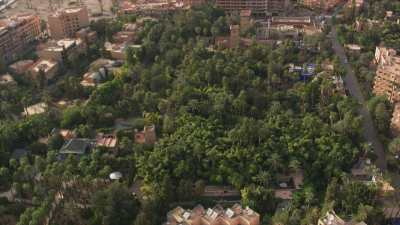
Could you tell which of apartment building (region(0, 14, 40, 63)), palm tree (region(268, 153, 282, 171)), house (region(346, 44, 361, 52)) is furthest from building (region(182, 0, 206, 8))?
palm tree (region(268, 153, 282, 171))

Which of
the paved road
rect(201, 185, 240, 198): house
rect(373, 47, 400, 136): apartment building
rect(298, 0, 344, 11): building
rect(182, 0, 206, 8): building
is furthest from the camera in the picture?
rect(298, 0, 344, 11): building

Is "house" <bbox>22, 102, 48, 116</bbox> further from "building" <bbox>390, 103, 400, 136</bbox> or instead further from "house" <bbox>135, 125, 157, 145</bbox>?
"building" <bbox>390, 103, 400, 136</bbox>

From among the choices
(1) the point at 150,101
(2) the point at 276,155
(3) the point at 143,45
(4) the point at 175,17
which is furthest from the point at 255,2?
(2) the point at 276,155

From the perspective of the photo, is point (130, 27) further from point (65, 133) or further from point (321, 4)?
point (321, 4)

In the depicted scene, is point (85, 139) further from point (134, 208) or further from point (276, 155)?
point (276, 155)

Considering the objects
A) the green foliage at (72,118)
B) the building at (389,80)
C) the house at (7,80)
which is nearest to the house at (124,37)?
the house at (7,80)

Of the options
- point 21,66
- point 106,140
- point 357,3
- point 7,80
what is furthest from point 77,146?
point 357,3

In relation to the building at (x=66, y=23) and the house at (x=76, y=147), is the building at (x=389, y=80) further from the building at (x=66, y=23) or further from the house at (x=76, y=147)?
the building at (x=66, y=23)
